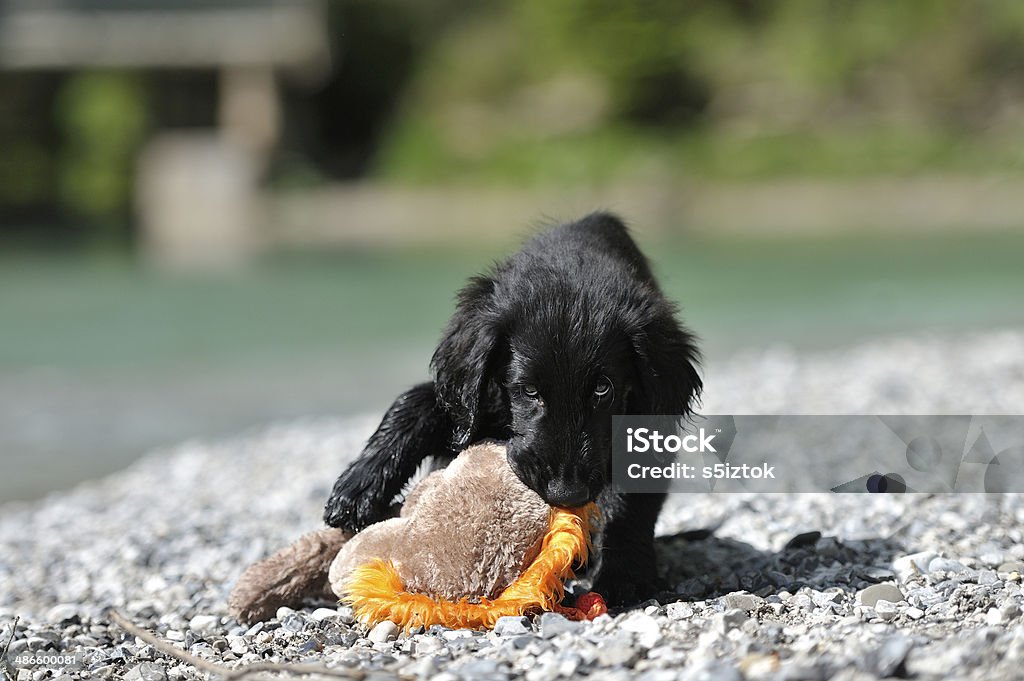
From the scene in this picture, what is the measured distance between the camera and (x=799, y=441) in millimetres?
5879

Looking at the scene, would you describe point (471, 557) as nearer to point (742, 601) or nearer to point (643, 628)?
point (643, 628)

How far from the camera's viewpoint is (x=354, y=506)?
3625 mm

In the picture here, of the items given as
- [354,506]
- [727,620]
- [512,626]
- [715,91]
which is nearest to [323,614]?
[354,506]

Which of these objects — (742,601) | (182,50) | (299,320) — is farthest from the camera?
(182,50)

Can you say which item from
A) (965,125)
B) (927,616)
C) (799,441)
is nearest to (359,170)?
(965,125)

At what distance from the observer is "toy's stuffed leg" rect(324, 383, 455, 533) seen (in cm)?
361

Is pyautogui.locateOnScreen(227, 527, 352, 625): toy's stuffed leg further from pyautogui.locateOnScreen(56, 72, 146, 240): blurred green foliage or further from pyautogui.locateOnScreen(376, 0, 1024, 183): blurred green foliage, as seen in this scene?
pyautogui.locateOnScreen(56, 72, 146, 240): blurred green foliage

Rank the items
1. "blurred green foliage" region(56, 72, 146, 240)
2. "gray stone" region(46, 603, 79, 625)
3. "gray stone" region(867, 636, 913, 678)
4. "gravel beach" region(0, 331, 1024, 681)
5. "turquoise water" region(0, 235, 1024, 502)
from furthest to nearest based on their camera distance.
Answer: "blurred green foliage" region(56, 72, 146, 240) → "turquoise water" region(0, 235, 1024, 502) → "gray stone" region(46, 603, 79, 625) → "gravel beach" region(0, 331, 1024, 681) → "gray stone" region(867, 636, 913, 678)

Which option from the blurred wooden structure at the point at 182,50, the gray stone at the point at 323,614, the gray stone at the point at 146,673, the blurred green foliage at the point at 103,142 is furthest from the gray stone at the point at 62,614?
the blurred green foliage at the point at 103,142

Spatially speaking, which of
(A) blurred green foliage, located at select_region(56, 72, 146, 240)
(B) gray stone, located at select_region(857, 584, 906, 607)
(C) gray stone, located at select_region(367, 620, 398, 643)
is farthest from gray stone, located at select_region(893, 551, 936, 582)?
(A) blurred green foliage, located at select_region(56, 72, 146, 240)

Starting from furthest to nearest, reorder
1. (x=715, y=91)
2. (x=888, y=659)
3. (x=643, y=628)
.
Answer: (x=715, y=91) < (x=643, y=628) < (x=888, y=659)

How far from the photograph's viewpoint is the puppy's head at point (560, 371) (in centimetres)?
325

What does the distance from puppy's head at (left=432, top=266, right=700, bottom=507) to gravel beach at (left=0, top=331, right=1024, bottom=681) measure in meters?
0.46

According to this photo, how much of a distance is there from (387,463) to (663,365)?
909 millimetres
